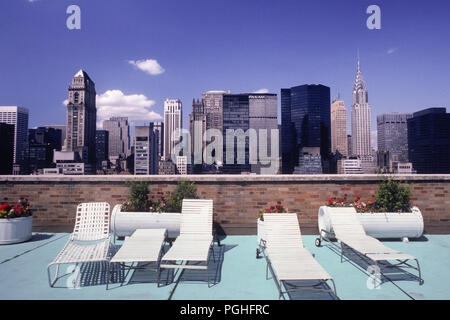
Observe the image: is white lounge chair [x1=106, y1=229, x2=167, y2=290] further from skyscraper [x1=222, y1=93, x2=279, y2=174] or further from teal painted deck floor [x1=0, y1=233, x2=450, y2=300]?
skyscraper [x1=222, y1=93, x2=279, y2=174]

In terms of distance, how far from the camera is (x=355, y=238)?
18.3 feet

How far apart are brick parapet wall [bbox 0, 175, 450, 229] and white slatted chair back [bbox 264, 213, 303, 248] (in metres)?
1.84

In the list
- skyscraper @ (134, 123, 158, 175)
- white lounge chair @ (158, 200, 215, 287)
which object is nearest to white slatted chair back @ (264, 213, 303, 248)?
white lounge chair @ (158, 200, 215, 287)

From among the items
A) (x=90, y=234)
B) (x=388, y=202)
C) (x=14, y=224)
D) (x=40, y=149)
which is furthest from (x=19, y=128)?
(x=388, y=202)

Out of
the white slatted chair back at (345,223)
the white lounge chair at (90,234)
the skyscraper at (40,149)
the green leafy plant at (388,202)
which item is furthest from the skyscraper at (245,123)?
the white lounge chair at (90,234)

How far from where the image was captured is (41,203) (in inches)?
298

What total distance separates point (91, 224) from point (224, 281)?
3.39m

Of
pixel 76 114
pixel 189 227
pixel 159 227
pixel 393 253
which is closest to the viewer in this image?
pixel 393 253

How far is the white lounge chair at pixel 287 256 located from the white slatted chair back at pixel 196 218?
1.33 metres
